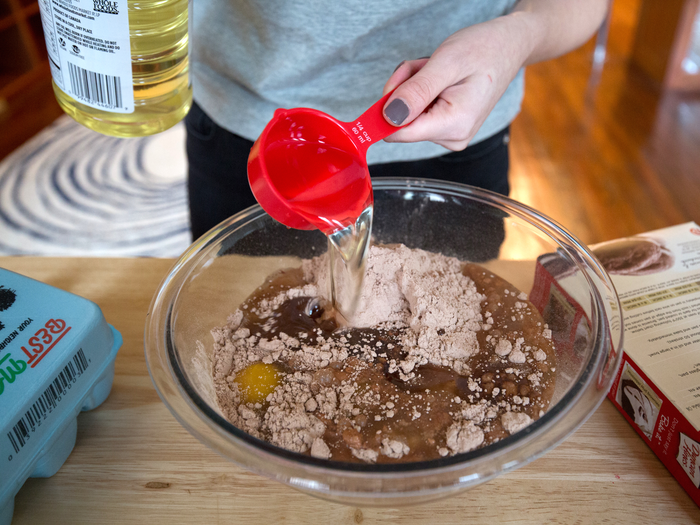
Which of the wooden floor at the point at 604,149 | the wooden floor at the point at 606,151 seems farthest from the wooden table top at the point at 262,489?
the wooden floor at the point at 604,149

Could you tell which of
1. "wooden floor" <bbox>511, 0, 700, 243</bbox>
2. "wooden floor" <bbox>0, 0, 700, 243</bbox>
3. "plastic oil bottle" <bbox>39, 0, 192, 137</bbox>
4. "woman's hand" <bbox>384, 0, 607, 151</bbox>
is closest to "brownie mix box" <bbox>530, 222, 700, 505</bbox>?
"woman's hand" <bbox>384, 0, 607, 151</bbox>

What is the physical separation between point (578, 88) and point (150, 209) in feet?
7.57

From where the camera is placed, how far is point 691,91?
3.05m

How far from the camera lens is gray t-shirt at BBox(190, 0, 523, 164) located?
35.3 inches

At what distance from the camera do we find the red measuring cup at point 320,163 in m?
0.63

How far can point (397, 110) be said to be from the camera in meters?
0.62

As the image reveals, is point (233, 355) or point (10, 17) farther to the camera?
point (10, 17)

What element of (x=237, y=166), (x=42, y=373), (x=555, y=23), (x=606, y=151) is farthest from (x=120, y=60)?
(x=606, y=151)

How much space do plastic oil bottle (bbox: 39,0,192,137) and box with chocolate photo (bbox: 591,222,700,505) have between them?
64 centimetres

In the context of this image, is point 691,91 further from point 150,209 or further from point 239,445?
point 239,445

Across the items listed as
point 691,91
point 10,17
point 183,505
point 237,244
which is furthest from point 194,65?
point 691,91

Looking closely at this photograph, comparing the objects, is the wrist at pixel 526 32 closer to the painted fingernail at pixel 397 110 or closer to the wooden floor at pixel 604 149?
the painted fingernail at pixel 397 110

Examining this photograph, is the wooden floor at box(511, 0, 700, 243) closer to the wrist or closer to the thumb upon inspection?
the wrist

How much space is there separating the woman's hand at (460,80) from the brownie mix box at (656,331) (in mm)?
217
